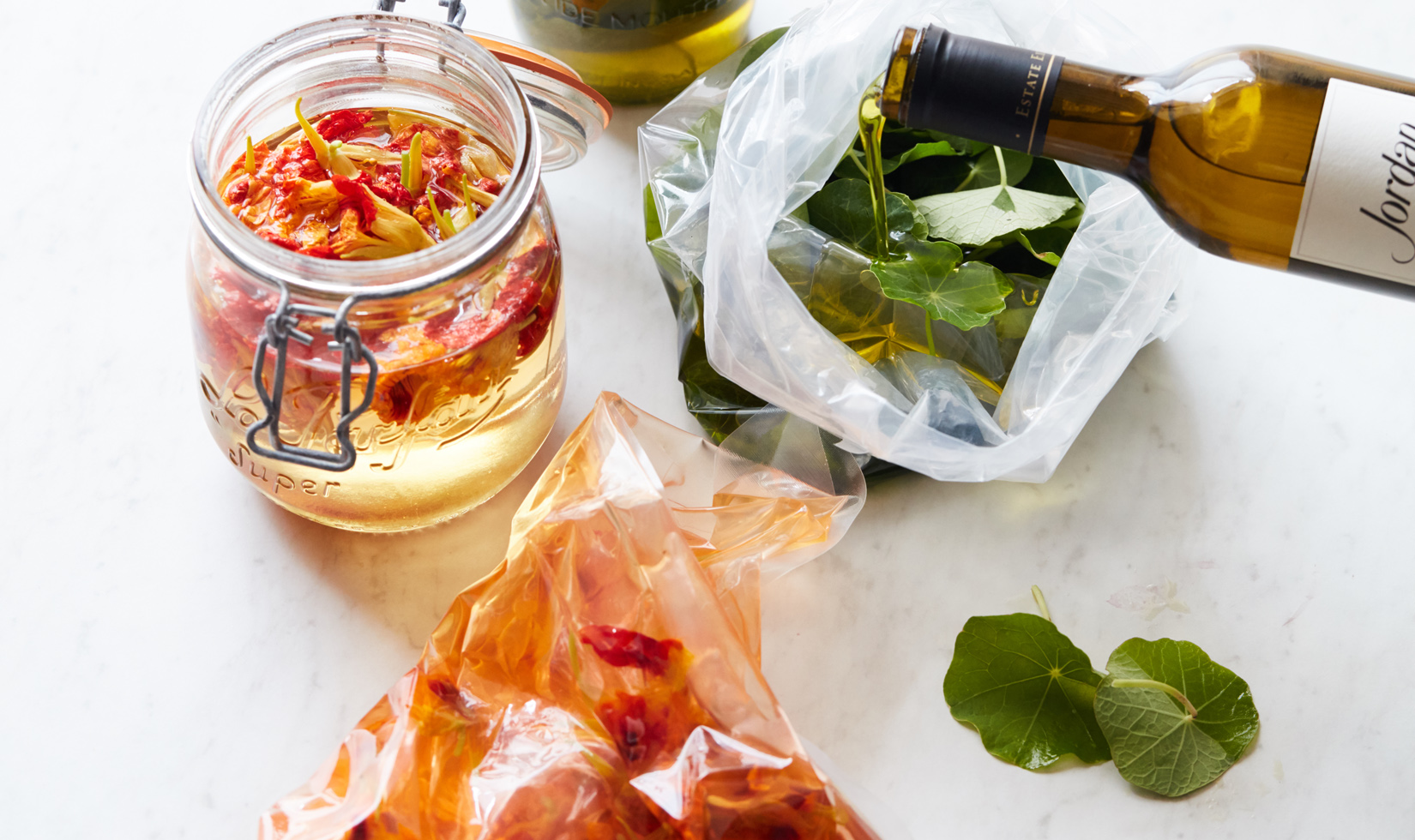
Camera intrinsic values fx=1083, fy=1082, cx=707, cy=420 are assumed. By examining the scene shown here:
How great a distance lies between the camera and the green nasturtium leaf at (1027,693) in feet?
2.02

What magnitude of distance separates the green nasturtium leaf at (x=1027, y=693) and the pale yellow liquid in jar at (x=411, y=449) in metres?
0.29

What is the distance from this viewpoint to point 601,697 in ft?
1.79

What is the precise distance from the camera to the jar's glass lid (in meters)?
0.60

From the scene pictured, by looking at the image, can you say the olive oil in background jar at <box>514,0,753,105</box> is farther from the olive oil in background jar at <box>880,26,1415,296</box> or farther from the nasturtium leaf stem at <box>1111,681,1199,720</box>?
the nasturtium leaf stem at <box>1111,681,1199,720</box>

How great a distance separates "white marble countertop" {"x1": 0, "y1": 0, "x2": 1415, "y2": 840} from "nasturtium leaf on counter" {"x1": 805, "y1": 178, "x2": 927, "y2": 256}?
5.0 inches

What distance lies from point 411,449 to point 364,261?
12cm

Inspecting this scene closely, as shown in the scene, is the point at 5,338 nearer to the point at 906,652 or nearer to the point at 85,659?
the point at 85,659

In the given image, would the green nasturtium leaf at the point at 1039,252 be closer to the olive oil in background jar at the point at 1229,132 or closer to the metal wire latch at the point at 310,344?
the olive oil in background jar at the point at 1229,132

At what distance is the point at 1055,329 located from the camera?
634 mm

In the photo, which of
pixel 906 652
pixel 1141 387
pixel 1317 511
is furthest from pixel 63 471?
pixel 1317 511

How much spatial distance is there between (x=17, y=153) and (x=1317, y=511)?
921mm

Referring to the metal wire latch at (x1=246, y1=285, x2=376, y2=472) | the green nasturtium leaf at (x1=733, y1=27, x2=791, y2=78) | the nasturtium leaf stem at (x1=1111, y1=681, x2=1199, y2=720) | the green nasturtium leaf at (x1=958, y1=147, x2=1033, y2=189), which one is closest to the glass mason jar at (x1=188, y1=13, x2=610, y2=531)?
the metal wire latch at (x1=246, y1=285, x2=376, y2=472)

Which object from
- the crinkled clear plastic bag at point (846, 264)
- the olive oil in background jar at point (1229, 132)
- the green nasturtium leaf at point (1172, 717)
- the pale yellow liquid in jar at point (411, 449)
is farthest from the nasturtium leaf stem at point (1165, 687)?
the pale yellow liquid in jar at point (411, 449)

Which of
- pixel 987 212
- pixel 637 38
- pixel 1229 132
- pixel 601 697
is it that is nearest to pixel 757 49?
pixel 637 38
